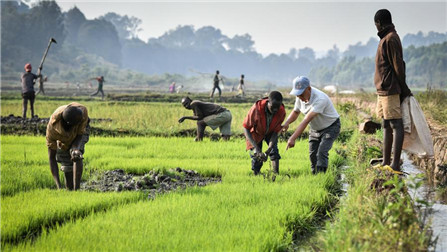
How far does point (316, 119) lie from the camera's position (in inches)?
216

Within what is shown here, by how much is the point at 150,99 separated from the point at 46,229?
62.6 feet

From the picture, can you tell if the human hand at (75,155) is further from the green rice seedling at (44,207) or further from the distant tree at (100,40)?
the distant tree at (100,40)

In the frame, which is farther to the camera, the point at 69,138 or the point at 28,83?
the point at 28,83

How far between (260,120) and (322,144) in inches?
28.2

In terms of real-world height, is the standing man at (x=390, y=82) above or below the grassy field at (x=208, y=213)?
above

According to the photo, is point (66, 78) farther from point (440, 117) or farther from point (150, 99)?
point (440, 117)

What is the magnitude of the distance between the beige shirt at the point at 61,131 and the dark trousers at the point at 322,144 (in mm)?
2479

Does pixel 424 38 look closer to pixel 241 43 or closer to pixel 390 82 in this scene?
pixel 241 43

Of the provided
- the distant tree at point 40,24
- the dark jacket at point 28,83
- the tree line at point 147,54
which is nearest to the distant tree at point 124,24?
the tree line at point 147,54

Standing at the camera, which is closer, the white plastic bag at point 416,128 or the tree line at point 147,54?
the white plastic bag at point 416,128

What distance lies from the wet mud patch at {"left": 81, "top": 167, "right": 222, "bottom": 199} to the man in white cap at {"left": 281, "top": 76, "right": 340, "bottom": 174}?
49.2 inches

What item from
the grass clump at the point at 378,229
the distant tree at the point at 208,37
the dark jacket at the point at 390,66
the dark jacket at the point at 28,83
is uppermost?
the distant tree at the point at 208,37

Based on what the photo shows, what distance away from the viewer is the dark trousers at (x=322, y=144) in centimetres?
543

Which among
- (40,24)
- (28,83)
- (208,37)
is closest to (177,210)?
(28,83)
